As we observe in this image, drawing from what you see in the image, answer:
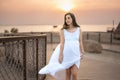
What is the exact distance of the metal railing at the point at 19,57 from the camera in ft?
15.9

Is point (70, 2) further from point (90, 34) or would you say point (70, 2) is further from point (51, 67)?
point (51, 67)

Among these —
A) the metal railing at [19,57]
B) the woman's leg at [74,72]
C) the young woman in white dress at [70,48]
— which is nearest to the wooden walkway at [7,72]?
the metal railing at [19,57]

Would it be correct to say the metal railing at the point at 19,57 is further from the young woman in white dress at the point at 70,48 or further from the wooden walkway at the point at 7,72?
the young woman in white dress at the point at 70,48

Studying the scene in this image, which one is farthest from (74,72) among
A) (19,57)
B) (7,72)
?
(7,72)

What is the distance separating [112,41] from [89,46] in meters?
7.53

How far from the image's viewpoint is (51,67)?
6.18 metres

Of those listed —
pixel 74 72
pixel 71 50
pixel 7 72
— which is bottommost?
pixel 74 72

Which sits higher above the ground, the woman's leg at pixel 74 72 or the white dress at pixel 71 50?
the white dress at pixel 71 50

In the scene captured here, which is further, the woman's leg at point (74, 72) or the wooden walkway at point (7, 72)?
the woman's leg at point (74, 72)

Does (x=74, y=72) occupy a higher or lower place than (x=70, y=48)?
lower

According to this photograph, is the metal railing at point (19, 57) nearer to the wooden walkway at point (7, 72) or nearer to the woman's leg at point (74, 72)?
the wooden walkway at point (7, 72)

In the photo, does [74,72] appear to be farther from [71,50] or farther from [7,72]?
[7,72]

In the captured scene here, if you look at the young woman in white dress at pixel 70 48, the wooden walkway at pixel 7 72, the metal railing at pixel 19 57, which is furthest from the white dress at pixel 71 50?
the wooden walkway at pixel 7 72

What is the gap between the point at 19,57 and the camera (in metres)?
A: 6.23
